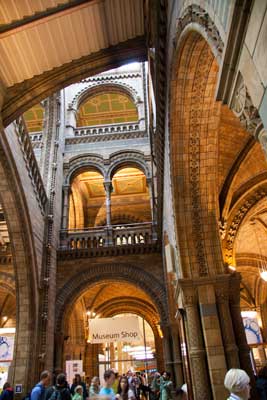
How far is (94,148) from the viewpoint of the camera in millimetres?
14164

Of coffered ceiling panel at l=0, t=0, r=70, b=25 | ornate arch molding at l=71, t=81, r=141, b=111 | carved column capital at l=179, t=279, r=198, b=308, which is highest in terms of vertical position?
ornate arch molding at l=71, t=81, r=141, b=111

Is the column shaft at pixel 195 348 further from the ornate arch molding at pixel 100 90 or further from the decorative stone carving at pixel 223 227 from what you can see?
the ornate arch molding at pixel 100 90

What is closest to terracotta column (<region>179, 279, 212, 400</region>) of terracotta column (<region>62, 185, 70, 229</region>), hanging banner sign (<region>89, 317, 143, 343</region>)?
hanging banner sign (<region>89, 317, 143, 343</region>)

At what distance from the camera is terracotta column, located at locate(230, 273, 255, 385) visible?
18.9 ft

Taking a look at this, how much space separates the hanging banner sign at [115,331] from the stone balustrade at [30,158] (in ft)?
13.8

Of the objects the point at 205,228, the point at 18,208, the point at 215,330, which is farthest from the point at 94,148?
the point at 215,330

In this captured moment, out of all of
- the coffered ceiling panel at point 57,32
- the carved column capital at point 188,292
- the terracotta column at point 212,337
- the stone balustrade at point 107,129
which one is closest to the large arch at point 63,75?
the coffered ceiling panel at point 57,32

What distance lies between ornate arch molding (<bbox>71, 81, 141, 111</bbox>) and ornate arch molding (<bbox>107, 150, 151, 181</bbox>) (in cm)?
267

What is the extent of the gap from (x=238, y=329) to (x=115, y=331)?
6.26 metres

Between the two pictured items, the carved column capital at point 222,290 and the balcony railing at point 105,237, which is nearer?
the carved column capital at point 222,290

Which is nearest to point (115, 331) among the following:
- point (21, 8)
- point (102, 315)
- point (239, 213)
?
point (239, 213)

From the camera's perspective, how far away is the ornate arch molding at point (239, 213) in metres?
7.19

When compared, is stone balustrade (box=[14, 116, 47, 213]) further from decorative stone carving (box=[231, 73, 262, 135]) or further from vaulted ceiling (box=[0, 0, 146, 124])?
decorative stone carving (box=[231, 73, 262, 135])

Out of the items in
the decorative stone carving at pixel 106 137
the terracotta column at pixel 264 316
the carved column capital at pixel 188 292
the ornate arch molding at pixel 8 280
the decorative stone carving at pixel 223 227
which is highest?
the decorative stone carving at pixel 106 137
